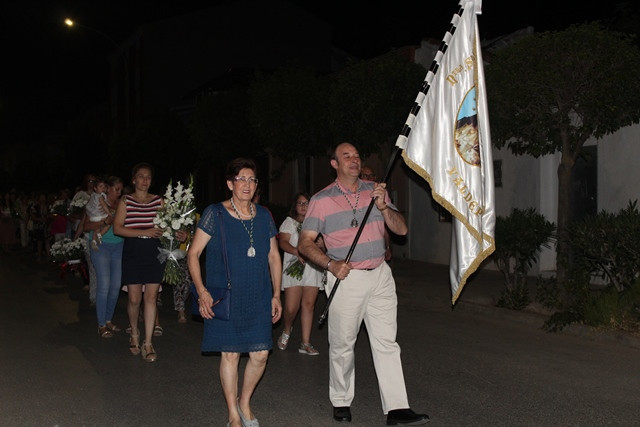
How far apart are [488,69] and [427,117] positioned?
230 inches

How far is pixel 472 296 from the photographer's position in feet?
39.7

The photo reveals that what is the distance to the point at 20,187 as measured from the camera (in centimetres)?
6178

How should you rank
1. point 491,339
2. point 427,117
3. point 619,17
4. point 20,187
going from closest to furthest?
point 427,117 < point 491,339 < point 619,17 < point 20,187

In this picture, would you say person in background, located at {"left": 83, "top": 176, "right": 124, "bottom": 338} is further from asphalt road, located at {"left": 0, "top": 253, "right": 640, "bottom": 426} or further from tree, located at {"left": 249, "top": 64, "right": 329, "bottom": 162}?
tree, located at {"left": 249, "top": 64, "right": 329, "bottom": 162}

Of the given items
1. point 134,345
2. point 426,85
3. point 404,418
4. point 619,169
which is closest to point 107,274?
point 134,345

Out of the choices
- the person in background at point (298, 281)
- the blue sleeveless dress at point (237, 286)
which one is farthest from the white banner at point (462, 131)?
the person in background at point (298, 281)

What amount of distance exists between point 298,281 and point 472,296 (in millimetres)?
4715

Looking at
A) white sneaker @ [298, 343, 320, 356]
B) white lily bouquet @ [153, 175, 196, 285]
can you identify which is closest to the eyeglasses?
white lily bouquet @ [153, 175, 196, 285]

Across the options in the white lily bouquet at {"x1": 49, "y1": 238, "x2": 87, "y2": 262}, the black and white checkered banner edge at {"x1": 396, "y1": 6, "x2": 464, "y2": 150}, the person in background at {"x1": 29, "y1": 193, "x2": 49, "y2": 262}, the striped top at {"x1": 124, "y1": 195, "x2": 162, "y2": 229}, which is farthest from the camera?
the person in background at {"x1": 29, "y1": 193, "x2": 49, "y2": 262}

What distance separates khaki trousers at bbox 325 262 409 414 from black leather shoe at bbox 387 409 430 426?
0.04m

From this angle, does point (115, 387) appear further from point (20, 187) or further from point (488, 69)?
point (20, 187)

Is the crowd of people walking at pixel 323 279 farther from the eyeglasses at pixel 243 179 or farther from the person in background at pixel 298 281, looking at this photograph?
the person in background at pixel 298 281

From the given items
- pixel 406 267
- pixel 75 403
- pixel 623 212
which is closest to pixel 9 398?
pixel 75 403

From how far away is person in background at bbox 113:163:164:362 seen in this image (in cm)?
780
